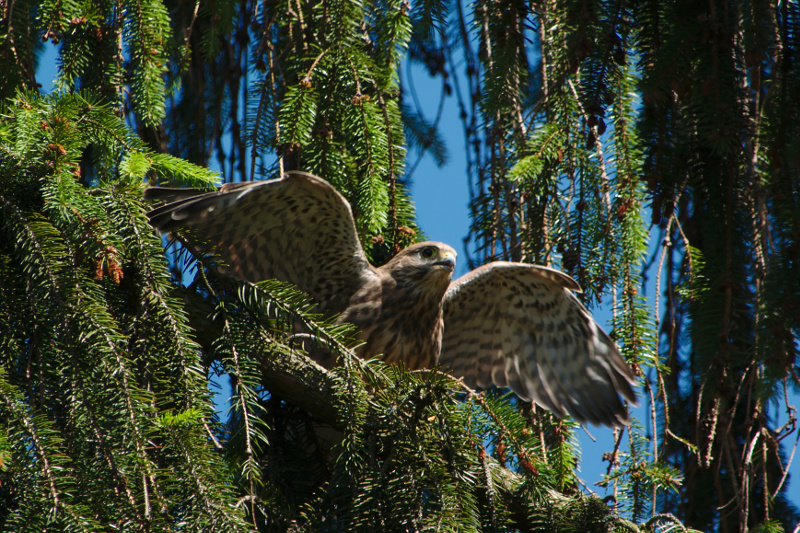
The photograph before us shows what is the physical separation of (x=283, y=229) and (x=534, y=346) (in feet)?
5.91

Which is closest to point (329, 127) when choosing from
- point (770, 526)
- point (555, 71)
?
point (555, 71)

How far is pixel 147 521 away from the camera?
173cm

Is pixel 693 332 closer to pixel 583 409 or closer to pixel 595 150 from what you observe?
pixel 595 150

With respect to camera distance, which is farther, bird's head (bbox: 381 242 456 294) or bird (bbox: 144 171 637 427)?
bird's head (bbox: 381 242 456 294)

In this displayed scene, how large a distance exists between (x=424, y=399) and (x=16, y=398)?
3.77 ft

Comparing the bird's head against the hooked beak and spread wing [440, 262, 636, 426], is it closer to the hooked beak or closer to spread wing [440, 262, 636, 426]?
the hooked beak

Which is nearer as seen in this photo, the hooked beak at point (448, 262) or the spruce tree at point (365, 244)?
the spruce tree at point (365, 244)

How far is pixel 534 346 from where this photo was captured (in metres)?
4.34

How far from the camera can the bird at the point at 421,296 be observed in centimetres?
333

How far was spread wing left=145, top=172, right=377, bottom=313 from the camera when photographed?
3.10 metres

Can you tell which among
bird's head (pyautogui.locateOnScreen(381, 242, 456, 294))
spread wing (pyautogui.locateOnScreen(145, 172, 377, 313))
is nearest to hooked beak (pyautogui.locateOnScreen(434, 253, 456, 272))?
bird's head (pyautogui.locateOnScreen(381, 242, 456, 294))

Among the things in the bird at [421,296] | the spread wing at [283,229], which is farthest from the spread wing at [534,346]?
the spread wing at [283,229]

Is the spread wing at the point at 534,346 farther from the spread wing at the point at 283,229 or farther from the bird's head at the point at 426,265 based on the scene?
the spread wing at the point at 283,229

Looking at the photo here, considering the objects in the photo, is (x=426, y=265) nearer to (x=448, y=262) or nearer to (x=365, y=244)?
(x=448, y=262)
